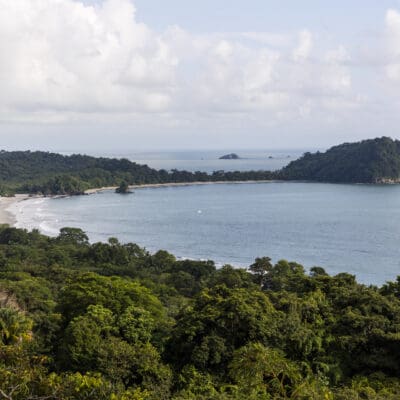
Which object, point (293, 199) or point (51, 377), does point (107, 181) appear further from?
point (51, 377)

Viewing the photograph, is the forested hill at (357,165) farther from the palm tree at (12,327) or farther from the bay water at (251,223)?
the palm tree at (12,327)

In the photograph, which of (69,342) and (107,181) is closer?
(69,342)

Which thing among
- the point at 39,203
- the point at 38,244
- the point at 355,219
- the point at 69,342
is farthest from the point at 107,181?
the point at 69,342

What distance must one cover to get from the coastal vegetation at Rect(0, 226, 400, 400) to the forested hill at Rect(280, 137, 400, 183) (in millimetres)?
125924

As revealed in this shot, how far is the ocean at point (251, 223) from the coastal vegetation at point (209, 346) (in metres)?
27.3

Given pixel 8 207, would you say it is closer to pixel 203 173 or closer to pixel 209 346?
pixel 203 173

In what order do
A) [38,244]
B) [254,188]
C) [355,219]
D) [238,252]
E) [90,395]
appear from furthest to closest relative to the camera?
[254,188]
[355,219]
[238,252]
[38,244]
[90,395]

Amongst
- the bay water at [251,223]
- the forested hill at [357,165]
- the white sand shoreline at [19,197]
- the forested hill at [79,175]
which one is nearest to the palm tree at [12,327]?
the bay water at [251,223]

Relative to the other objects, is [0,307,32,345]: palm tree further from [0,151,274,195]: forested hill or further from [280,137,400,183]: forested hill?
[280,137,400,183]: forested hill

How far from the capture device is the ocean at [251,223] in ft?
177

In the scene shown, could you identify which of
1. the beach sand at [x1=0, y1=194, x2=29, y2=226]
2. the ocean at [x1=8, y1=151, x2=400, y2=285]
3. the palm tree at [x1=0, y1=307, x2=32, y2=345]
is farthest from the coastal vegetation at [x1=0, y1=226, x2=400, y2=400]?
the beach sand at [x1=0, y1=194, x2=29, y2=226]

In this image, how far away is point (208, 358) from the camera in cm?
1521

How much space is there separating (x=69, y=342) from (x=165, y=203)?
89107 millimetres

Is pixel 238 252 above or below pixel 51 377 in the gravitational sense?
below
